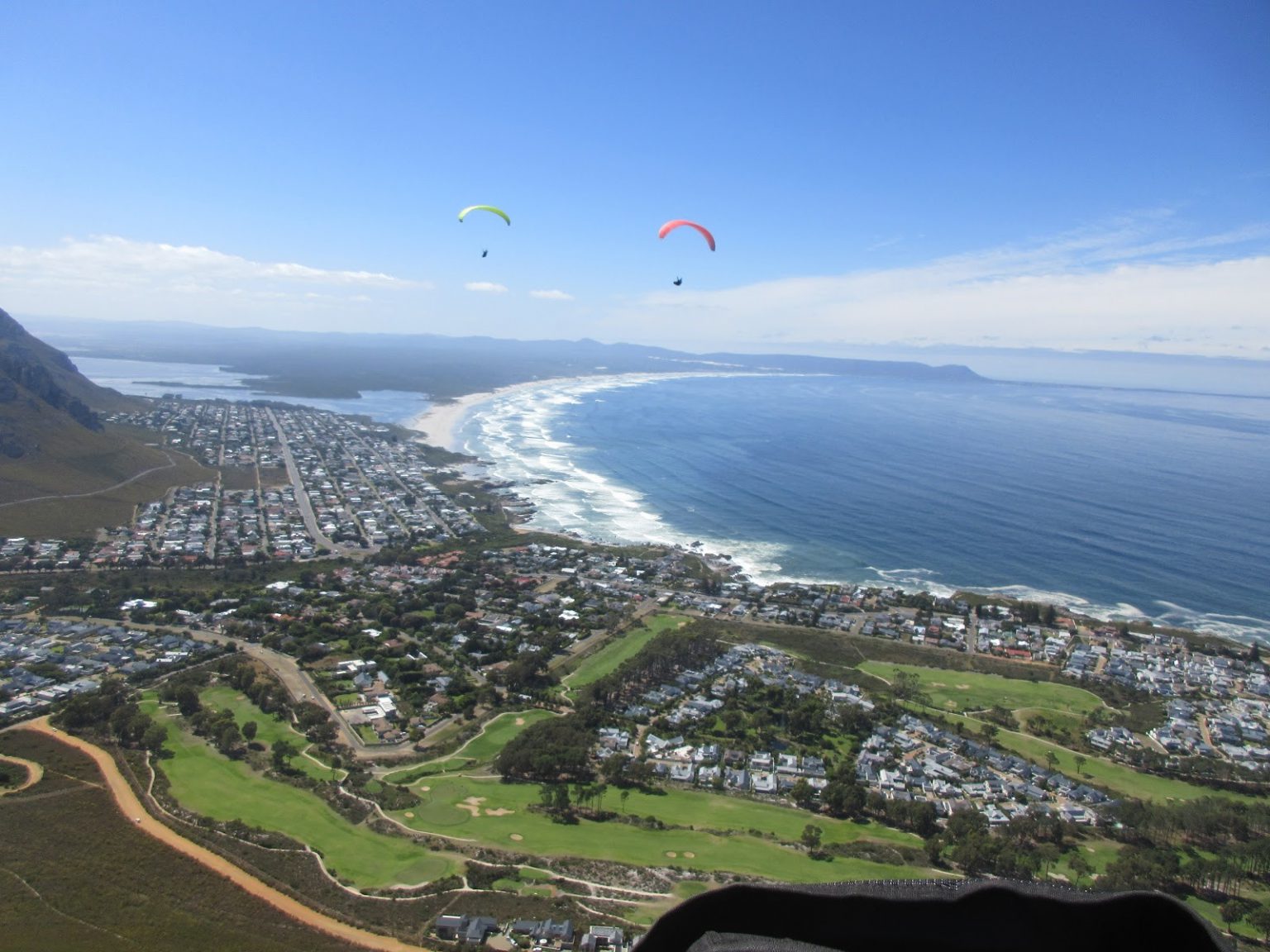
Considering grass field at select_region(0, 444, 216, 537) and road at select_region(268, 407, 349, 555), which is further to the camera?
road at select_region(268, 407, 349, 555)

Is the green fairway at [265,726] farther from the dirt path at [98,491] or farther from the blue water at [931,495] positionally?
the dirt path at [98,491]

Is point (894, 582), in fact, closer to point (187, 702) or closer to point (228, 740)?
point (228, 740)

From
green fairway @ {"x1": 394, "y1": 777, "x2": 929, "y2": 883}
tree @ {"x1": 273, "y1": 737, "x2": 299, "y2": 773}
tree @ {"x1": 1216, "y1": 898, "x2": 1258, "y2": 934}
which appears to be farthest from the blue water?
tree @ {"x1": 273, "y1": 737, "x2": 299, "y2": 773}

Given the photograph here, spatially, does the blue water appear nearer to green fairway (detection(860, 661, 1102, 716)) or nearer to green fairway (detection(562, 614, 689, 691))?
green fairway (detection(562, 614, 689, 691))

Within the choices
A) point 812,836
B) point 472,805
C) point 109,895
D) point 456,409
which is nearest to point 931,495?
point 812,836

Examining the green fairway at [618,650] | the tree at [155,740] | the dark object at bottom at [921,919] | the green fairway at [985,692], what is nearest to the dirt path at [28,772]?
the tree at [155,740]

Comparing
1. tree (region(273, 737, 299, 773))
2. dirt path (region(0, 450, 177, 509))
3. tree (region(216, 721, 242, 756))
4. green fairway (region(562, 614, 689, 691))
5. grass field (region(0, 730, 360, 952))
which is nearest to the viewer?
grass field (region(0, 730, 360, 952))
